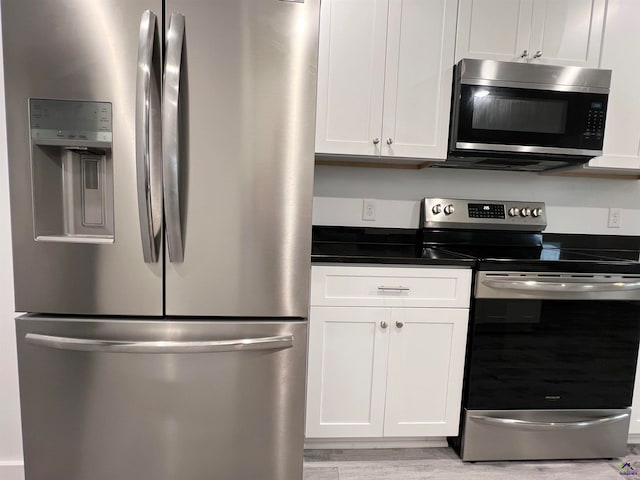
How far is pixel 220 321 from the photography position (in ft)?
3.90

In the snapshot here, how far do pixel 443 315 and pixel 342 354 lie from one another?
0.48 metres

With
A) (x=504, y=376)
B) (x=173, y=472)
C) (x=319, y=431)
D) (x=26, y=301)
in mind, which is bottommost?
(x=319, y=431)

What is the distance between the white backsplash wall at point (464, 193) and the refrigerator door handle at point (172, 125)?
1.07 meters

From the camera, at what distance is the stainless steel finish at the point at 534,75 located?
1.69 metres

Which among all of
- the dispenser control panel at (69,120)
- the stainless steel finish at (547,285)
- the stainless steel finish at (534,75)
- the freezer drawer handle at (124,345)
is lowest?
the freezer drawer handle at (124,345)

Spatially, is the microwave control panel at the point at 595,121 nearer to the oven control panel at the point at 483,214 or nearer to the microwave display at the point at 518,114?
the microwave display at the point at 518,114

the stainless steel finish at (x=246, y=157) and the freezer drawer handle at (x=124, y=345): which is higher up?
the stainless steel finish at (x=246, y=157)

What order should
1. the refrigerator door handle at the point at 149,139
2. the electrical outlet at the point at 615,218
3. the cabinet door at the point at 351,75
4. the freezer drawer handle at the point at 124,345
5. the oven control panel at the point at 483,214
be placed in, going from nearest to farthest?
1. the refrigerator door handle at the point at 149,139
2. the freezer drawer handle at the point at 124,345
3. the cabinet door at the point at 351,75
4. the oven control panel at the point at 483,214
5. the electrical outlet at the point at 615,218

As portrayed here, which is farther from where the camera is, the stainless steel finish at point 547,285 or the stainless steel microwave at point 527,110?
the stainless steel microwave at point 527,110

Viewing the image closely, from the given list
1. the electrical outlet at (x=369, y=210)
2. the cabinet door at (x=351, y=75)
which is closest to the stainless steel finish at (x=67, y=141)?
the cabinet door at (x=351, y=75)

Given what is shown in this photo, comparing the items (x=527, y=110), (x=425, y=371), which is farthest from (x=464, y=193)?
(x=425, y=371)

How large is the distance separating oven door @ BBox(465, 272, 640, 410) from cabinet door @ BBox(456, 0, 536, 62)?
106 cm

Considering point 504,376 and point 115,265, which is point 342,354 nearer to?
point 504,376

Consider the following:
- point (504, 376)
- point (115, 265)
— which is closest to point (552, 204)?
point (504, 376)
